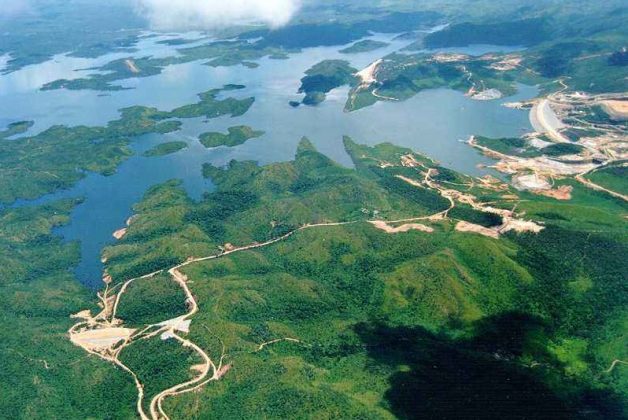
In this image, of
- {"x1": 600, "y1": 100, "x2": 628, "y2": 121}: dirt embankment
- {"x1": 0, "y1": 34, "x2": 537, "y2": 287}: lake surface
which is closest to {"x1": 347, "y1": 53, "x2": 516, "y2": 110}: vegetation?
{"x1": 0, "y1": 34, "x2": 537, "y2": 287}: lake surface

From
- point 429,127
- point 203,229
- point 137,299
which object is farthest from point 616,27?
point 137,299

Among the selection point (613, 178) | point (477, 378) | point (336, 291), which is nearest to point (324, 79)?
point (613, 178)

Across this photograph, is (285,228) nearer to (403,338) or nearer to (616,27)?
(403,338)

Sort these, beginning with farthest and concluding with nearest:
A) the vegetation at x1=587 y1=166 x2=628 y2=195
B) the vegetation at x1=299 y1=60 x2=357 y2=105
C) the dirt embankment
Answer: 1. the vegetation at x1=299 y1=60 x2=357 y2=105
2. the dirt embankment
3. the vegetation at x1=587 y1=166 x2=628 y2=195

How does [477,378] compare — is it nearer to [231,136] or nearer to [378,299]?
[378,299]

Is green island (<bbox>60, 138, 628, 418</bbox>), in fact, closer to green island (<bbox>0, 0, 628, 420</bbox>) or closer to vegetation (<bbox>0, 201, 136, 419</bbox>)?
green island (<bbox>0, 0, 628, 420</bbox>)

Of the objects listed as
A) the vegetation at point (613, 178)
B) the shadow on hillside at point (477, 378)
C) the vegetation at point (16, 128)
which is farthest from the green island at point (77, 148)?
the vegetation at point (613, 178)
